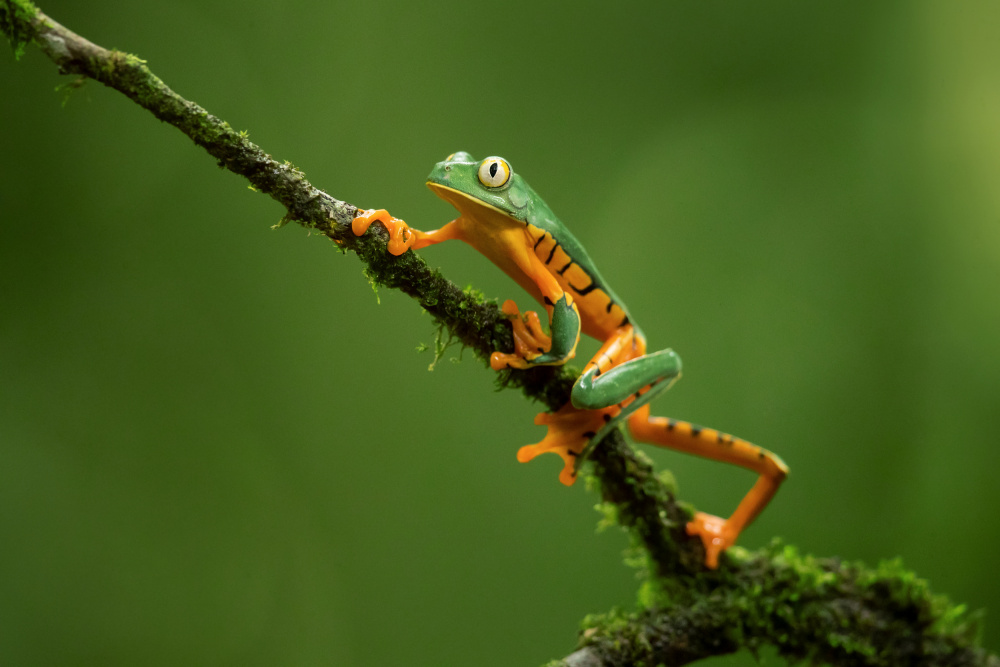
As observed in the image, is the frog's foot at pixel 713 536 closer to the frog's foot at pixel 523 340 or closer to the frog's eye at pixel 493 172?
the frog's foot at pixel 523 340

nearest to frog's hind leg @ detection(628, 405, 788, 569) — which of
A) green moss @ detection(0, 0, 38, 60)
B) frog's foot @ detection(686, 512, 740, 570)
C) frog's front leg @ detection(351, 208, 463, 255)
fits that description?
frog's foot @ detection(686, 512, 740, 570)

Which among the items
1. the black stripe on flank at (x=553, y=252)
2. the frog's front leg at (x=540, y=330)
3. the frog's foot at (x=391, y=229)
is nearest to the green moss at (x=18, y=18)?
the frog's foot at (x=391, y=229)

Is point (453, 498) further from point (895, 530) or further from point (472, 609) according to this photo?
point (895, 530)

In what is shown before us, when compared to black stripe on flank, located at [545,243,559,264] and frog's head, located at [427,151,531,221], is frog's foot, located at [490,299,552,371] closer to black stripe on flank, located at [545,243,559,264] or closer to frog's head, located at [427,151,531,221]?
black stripe on flank, located at [545,243,559,264]

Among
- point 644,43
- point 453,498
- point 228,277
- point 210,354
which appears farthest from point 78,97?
point 644,43

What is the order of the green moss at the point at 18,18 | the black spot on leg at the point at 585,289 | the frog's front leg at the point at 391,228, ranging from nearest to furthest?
1. the green moss at the point at 18,18
2. the frog's front leg at the point at 391,228
3. the black spot on leg at the point at 585,289

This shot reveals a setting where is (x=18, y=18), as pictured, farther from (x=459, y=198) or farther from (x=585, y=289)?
(x=585, y=289)

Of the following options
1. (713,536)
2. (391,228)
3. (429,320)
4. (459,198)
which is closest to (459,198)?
(459,198)
